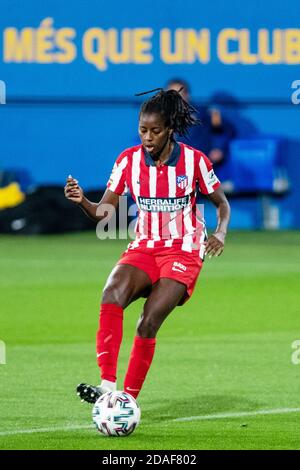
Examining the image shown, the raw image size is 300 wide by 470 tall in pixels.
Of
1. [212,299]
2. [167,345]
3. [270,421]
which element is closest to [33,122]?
[212,299]

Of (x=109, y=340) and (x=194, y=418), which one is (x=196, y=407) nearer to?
(x=194, y=418)

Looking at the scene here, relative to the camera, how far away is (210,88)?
27.0 m

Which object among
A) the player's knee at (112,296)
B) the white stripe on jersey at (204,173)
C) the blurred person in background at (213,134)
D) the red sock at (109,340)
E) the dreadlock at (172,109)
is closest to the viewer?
the red sock at (109,340)

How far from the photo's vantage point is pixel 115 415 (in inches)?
299

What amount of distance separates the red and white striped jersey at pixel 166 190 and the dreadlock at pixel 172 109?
0.16m

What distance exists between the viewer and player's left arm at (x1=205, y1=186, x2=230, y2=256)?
26.8ft

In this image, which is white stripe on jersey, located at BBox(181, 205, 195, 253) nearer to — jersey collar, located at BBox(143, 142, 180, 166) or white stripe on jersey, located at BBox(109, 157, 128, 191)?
jersey collar, located at BBox(143, 142, 180, 166)

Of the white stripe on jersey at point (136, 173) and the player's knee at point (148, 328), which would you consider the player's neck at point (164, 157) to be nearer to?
the white stripe on jersey at point (136, 173)

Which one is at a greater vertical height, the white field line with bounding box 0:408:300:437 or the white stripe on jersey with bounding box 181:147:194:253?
the white stripe on jersey with bounding box 181:147:194:253

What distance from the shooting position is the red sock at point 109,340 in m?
7.95

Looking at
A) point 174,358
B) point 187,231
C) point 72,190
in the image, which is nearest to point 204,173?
point 187,231

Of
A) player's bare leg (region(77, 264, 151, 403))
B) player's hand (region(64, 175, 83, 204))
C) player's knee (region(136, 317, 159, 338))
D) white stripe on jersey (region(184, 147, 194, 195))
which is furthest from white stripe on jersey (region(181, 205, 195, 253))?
player's hand (region(64, 175, 83, 204))

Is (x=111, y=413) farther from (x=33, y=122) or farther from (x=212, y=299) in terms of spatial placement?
(x=33, y=122)

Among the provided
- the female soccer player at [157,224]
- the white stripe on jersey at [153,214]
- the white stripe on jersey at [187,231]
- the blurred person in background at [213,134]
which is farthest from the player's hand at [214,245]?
the blurred person in background at [213,134]
